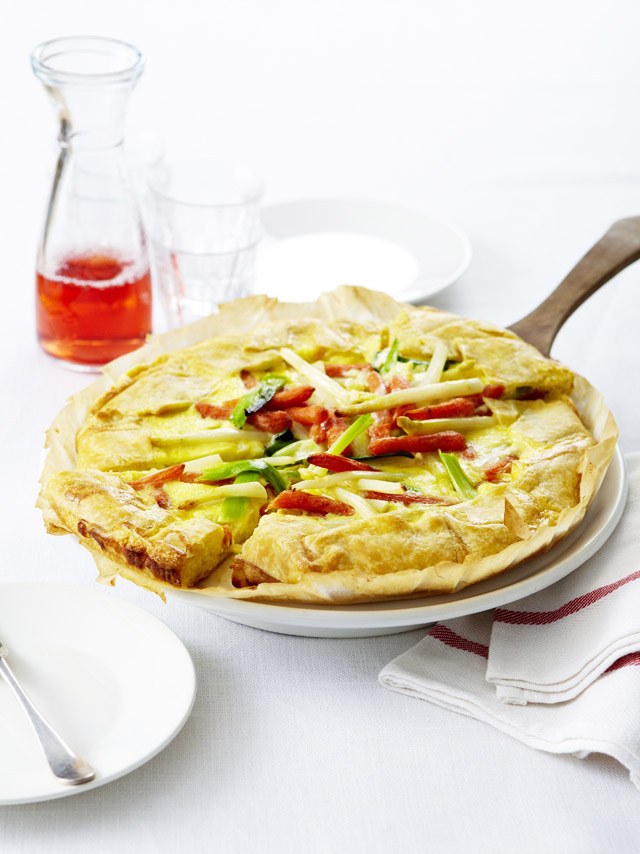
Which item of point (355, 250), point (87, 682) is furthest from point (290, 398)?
point (355, 250)

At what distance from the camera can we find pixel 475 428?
3.13m

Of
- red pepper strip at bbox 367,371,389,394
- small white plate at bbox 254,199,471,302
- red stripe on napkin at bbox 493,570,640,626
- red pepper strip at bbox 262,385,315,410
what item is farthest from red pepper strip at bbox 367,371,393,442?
small white plate at bbox 254,199,471,302

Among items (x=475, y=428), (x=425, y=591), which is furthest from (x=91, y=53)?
(x=425, y=591)

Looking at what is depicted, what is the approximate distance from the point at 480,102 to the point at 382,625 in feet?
17.6

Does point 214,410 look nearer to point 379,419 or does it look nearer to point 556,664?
point 379,419

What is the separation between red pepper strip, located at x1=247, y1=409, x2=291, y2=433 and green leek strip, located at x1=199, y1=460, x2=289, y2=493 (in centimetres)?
23

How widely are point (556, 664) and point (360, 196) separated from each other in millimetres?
3766

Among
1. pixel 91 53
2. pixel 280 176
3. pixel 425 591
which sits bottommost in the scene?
pixel 280 176

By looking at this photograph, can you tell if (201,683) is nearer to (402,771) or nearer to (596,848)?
(402,771)

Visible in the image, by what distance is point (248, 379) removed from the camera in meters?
3.39

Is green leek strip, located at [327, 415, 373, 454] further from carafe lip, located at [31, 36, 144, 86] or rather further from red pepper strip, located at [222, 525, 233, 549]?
carafe lip, located at [31, 36, 144, 86]

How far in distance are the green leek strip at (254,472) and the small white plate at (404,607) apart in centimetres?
40

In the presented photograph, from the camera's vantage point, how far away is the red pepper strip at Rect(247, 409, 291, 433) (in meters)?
3.05

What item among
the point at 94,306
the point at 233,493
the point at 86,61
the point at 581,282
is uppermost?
the point at 86,61
